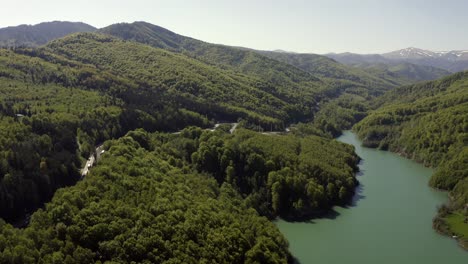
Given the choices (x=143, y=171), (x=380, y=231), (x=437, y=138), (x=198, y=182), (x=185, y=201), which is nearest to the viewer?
(x=185, y=201)

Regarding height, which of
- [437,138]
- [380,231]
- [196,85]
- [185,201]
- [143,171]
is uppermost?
[196,85]

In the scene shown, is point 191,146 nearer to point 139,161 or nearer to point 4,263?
point 139,161

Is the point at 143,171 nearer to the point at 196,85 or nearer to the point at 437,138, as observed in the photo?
the point at 437,138

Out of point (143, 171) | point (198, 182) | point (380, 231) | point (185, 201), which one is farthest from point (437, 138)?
point (143, 171)

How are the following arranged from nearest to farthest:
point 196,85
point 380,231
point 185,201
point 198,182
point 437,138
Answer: point 185,201, point 380,231, point 198,182, point 437,138, point 196,85

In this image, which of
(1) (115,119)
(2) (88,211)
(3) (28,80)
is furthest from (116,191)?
→ (3) (28,80)

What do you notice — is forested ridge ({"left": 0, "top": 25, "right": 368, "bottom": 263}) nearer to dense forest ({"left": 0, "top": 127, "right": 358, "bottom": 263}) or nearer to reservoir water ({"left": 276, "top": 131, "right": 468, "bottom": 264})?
dense forest ({"left": 0, "top": 127, "right": 358, "bottom": 263})

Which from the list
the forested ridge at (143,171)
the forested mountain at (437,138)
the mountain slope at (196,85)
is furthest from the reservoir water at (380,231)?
the mountain slope at (196,85)
